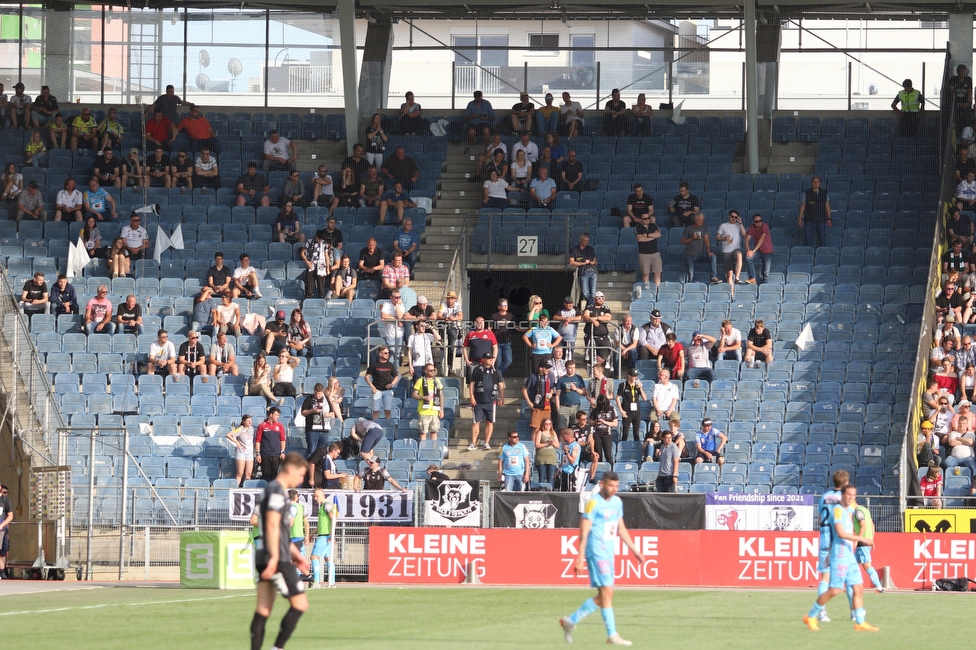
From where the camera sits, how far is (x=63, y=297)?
3005 cm

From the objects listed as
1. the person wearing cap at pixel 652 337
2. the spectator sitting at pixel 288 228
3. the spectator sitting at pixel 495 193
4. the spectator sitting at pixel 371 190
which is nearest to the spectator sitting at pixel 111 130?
the spectator sitting at pixel 288 228

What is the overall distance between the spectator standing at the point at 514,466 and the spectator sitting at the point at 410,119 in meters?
12.9

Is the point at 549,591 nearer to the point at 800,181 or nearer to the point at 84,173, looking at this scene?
the point at 800,181

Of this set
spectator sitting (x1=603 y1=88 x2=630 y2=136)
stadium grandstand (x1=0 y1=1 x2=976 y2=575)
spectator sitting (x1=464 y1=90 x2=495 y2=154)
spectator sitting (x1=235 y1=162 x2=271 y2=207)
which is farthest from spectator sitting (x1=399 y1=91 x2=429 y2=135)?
spectator sitting (x1=603 y1=88 x2=630 y2=136)

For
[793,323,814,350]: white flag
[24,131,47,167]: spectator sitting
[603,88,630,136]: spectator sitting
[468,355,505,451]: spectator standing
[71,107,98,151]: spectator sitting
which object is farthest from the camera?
[603,88,630,136]: spectator sitting

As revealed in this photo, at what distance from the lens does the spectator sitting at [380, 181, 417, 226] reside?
32.9m

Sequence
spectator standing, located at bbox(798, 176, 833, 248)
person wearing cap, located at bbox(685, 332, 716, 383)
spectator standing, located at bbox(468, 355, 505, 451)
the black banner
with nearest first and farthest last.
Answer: the black banner < spectator standing, located at bbox(468, 355, 505, 451) < person wearing cap, located at bbox(685, 332, 716, 383) < spectator standing, located at bbox(798, 176, 833, 248)

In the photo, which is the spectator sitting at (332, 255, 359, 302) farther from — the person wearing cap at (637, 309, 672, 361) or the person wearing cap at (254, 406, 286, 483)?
the person wearing cap at (637, 309, 672, 361)

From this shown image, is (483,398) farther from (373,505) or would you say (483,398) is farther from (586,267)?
(586,267)

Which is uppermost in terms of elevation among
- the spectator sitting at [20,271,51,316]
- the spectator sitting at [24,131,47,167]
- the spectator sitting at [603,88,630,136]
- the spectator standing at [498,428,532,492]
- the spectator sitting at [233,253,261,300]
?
the spectator sitting at [603,88,630,136]

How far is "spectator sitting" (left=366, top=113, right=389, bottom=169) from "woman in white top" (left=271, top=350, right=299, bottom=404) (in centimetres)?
746

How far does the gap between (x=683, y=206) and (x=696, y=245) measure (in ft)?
4.90

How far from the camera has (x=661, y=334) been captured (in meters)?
28.5

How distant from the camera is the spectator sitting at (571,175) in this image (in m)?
33.6
